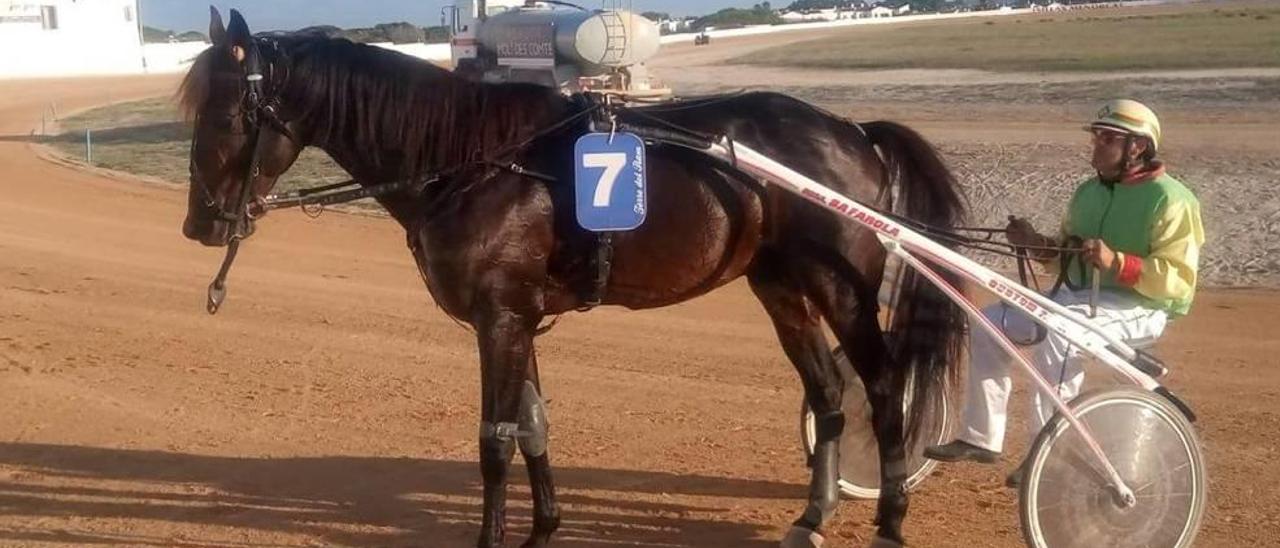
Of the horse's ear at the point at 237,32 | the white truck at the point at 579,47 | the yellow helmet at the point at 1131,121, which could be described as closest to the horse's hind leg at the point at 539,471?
the horse's ear at the point at 237,32

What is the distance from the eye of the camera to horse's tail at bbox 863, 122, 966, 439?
5.03 m

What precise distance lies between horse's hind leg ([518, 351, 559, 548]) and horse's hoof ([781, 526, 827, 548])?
900mm

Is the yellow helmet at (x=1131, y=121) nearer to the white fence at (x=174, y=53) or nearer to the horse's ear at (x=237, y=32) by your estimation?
the horse's ear at (x=237, y=32)

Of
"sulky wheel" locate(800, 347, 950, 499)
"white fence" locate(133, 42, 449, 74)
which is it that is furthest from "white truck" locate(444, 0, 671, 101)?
"white fence" locate(133, 42, 449, 74)

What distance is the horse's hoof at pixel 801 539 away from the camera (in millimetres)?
5180

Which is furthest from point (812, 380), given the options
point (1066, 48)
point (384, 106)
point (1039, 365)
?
point (1066, 48)

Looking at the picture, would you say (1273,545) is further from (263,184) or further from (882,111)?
(882,111)

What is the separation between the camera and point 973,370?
475 cm

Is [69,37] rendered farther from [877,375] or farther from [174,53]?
[877,375]

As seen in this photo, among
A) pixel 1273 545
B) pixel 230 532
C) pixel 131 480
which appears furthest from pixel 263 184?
pixel 1273 545

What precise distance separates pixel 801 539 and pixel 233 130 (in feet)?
8.56

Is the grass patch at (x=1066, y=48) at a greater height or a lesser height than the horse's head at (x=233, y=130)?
lesser

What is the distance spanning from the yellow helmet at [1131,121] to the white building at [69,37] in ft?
179

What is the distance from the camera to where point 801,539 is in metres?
5.19
